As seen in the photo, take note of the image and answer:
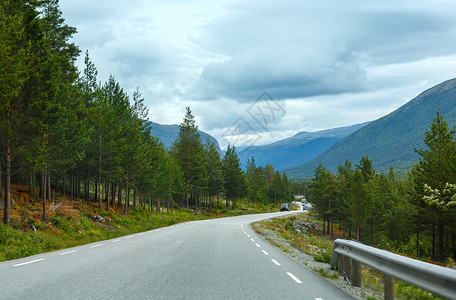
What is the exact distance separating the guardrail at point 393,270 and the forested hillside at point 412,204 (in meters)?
2.34

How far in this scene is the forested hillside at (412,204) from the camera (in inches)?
1110

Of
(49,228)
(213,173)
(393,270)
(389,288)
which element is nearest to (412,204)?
(49,228)

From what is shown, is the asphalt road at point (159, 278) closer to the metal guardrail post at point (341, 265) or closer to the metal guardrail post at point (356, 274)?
the metal guardrail post at point (356, 274)

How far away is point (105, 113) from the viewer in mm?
30562

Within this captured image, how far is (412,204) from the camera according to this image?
113 feet

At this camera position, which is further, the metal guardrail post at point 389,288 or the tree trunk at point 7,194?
the tree trunk at point 7,194

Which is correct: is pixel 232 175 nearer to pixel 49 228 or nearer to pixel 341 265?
pixel 49 228

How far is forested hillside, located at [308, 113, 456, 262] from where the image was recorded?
2819cm

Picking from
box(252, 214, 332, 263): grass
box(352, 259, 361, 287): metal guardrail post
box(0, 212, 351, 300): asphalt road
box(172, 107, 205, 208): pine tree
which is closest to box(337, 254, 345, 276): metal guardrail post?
box(0, 212, 351, 300): asphalt road

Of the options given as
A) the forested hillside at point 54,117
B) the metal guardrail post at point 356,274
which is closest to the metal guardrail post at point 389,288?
the metal guardrail post at point 356,274

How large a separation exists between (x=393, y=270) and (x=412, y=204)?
108 feet

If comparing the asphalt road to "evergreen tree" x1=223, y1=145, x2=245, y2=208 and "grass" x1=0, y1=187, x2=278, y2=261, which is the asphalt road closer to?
"grass" x1=0, y1=187, x2=278, y2=261

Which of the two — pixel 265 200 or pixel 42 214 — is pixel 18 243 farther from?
pixel 265 200

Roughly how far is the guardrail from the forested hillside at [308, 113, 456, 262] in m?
2.34
